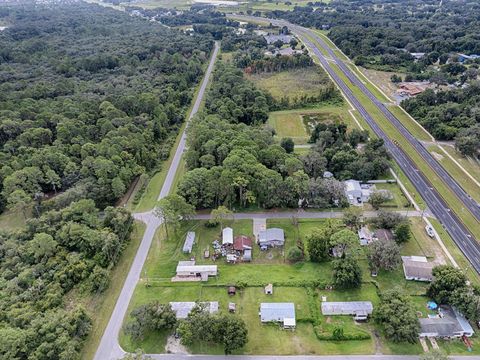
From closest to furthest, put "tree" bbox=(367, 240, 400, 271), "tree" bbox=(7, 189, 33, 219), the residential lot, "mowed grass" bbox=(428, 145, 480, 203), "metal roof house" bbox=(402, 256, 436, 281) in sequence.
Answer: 1. the residential lot
2. "metal roof house" bbox=(402, 256, 436, 281)
3. "tree" bbox=(367, 240, 400, 271)
4. "tree" bbox=(7, 189, 33, 219)
5. "mowed grass" bbox=(428, 145, 480, 203)

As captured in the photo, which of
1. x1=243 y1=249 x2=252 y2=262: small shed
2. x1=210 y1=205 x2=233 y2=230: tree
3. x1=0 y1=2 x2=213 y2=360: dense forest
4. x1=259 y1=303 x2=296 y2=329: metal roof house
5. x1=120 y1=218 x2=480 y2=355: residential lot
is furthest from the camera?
x1=210 y1=205 x2=233 y2=230: tree

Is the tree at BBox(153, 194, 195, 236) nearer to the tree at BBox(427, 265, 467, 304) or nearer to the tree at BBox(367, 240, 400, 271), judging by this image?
the tree at BBox(367, 240, 400, 271)

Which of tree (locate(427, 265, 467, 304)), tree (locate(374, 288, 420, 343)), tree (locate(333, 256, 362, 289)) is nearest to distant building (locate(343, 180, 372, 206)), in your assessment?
tree (locate(333, 256, 362, 289))

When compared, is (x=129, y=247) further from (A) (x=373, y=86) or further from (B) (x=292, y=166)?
(A) (x=373, y=86)

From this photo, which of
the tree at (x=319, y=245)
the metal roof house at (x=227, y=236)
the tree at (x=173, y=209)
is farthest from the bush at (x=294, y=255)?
the tree at (x=173, y=209)

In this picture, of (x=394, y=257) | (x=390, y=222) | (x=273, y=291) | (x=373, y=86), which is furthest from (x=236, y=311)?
(x=373, y=86)

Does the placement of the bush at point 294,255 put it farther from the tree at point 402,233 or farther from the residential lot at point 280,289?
the tree at point 402,233

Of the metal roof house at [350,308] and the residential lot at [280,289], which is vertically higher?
the metal roof house at [350,308]
